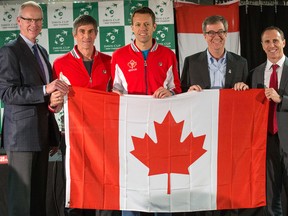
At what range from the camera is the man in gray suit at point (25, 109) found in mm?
2924

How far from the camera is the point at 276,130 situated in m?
3.35

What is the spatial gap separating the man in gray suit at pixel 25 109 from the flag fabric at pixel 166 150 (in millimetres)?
186

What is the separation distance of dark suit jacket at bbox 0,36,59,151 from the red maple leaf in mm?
713

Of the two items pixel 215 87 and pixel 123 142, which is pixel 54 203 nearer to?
pixel 123 142

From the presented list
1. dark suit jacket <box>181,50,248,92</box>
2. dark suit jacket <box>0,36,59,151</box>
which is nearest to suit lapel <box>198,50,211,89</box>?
dark suit jacket <box>181,50,248,92</box>

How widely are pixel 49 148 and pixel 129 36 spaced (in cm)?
324

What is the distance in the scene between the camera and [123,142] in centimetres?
310

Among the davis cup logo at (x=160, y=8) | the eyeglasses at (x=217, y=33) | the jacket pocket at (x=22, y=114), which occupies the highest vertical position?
the davis cup logo at (x=160, y=8)

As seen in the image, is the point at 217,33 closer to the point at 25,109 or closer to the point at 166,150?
the point at 166,150

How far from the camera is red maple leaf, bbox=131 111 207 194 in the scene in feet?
10.2

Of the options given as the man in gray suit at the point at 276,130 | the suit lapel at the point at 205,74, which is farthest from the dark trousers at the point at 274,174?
the suit lapel at the point at 205,74

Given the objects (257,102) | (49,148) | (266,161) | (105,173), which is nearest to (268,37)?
(257,102)

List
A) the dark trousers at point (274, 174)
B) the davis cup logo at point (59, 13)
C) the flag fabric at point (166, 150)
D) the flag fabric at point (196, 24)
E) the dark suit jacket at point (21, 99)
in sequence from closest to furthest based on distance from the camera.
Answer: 1. the dark suit jacket at point (21, 99)
2. the flag fabric at point (166, 150)
3. the dark trousers at point (274, 174)
4. the davis cup logo at point (59, 13)
5. the flag fabric at point (196, 24)

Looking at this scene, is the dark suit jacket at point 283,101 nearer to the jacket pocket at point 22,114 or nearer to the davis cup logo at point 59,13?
the jacket pocket at point 22,114
